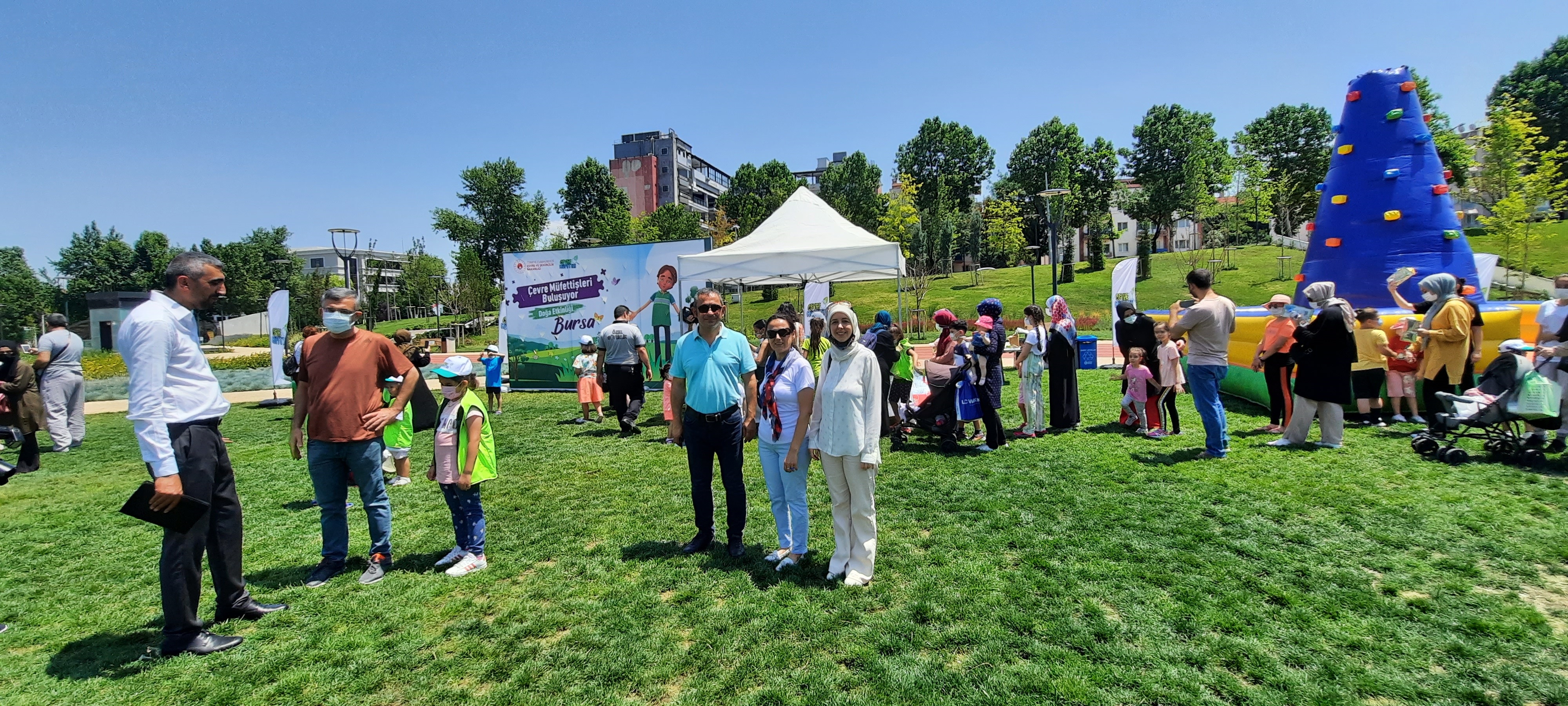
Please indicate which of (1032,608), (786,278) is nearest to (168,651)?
(1032,608)

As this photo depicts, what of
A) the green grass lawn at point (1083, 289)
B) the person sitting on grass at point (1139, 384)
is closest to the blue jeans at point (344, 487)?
the person sitting on grass at point (1139, 384)

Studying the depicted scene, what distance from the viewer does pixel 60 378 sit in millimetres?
9656

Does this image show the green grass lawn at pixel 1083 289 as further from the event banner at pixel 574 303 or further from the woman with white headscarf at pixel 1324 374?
the woman with white headscarf at pixel 1324 374

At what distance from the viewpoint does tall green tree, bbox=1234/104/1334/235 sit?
50.5m

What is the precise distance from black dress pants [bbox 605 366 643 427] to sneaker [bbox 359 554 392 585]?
16.0ft

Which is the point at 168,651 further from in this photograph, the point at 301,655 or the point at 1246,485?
the point at 1246,485

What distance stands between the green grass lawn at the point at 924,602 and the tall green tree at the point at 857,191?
155 ft

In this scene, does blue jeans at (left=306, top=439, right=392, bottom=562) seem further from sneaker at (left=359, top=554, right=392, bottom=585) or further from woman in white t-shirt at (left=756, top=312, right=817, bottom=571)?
woman in white t-shirt at (left=756, top=312, right=817, bottom=571)

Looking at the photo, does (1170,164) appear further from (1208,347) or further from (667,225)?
(1208,347)

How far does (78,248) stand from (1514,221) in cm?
11398

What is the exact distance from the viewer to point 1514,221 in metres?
24.3

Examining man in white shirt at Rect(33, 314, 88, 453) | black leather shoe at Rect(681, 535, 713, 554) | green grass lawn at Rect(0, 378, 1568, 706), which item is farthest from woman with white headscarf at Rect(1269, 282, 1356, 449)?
man in white shirt at Rect(33, 314, 88, 453)

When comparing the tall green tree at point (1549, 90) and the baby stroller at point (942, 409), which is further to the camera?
the tall green tree at point (1549, 90)

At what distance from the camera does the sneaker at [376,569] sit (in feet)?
14.5
